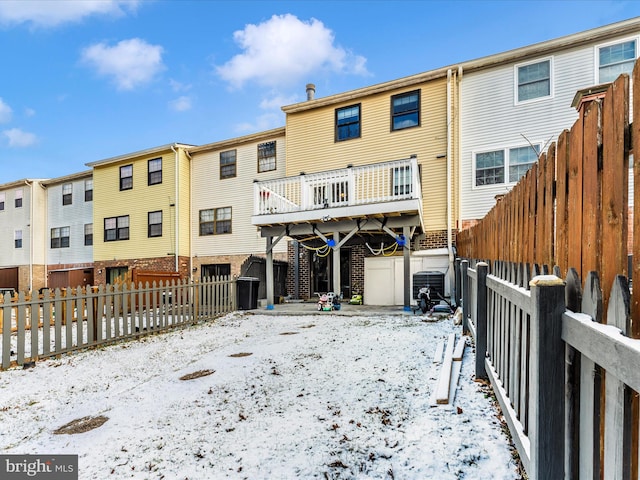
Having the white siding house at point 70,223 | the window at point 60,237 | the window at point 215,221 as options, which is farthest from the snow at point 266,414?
the window at point 60,237

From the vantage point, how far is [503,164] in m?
11.2

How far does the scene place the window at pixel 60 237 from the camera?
21719 mm

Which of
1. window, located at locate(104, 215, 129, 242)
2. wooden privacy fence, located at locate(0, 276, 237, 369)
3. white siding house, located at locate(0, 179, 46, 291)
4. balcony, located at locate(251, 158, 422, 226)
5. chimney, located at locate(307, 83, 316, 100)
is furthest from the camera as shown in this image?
white siding house, located at locate(0, 179, 46, 291)

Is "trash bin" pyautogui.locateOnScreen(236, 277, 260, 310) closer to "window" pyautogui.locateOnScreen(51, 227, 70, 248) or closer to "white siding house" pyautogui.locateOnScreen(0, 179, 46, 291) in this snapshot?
"window" pyautogui.locateOnScreen(51, 227, 70, 248)

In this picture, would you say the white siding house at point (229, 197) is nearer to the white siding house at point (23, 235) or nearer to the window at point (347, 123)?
the window at point (347, 123)

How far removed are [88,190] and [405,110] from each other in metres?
18.1

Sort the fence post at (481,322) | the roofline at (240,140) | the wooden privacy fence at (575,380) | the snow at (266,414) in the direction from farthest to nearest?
the roofline at (240,140) < the fence post at (481,322) < the snow at (266,414) < the wooden privacy fence at (575,380)

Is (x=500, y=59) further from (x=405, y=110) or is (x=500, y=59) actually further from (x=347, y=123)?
(x=347, y=123)

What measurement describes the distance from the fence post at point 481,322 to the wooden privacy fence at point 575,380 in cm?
133

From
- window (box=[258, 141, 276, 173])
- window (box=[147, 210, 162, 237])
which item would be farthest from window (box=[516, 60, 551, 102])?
window (box=[147, 210, 162, 237])

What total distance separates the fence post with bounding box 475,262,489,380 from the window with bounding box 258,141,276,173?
41.9ft

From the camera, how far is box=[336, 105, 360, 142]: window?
13539 mm

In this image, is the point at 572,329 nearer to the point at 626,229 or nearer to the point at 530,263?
the point at 626,229

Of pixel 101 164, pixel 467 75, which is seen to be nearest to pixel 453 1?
pixel 467 75
